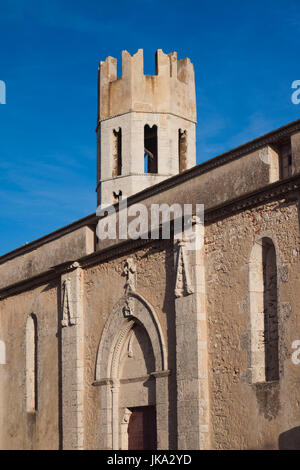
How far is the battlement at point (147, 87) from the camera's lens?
1118 inches

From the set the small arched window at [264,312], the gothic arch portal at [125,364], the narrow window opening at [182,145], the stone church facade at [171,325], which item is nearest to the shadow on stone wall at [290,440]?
the stone church facade at [171,325]

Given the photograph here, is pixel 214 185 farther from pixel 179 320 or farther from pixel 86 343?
pixel 86 343

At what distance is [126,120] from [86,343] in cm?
1118

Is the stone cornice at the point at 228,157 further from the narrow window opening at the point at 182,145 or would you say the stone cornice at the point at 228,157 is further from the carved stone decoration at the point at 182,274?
the narrow window opening at the point at 182,145

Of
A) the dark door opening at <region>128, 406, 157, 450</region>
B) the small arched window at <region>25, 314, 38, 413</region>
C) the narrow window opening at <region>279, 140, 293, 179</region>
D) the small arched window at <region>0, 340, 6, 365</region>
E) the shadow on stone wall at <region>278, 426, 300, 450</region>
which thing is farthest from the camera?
the small arched window at <region>0, 340, 6, 365</region>

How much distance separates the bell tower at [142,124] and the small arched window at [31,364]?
24.3 feet

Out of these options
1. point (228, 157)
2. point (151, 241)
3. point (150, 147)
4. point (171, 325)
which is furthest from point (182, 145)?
point (171, 325)

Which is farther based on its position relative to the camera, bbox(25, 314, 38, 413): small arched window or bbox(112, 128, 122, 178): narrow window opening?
bbox(112, 128, 122, 178): narrow window opening

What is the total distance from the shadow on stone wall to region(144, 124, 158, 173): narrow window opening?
51.3ft

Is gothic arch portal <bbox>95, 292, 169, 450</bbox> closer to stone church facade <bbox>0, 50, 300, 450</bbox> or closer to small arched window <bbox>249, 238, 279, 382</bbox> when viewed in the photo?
stone church facade <bbox>0, 50, 300, 450</bbox>

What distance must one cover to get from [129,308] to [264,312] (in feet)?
12.9

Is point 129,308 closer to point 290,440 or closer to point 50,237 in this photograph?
point 50,237

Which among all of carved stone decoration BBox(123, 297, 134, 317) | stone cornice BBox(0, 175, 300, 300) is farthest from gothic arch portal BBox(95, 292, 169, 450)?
stone cornice BBox(0, 175, 300, 300)

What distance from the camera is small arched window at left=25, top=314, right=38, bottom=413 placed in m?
21.1
